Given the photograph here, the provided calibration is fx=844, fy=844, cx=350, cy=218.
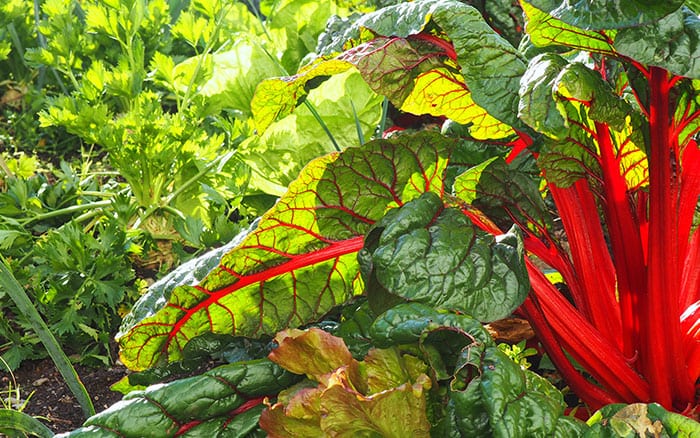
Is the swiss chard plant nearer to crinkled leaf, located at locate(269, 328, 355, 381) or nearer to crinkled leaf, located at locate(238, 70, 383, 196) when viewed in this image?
crinkled leaf, located at locate(269, 328, 355, 381)

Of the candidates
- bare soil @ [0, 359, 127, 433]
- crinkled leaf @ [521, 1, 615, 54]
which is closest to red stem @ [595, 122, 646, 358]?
crinkled leaf @ [521, 1, 615, 54]

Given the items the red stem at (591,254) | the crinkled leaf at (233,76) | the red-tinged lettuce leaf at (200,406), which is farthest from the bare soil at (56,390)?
the red stem at (591,254)

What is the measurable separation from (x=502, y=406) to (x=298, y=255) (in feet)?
1.86

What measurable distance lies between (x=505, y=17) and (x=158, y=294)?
1002 millimetres

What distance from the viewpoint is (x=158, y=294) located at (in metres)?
1.66

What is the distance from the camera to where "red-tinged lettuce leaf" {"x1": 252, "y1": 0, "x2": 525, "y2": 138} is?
1.46 m

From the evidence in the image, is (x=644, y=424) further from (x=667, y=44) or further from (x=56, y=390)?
(x=56, y=390)

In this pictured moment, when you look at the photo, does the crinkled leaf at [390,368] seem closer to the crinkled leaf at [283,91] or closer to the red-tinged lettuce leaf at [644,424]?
the red-tinged lettuce leaf at [644,424]

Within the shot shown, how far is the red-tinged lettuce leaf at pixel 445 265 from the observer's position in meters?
1.37

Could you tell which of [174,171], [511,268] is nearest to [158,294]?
[511,268]

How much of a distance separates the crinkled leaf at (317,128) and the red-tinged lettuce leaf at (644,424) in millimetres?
1296

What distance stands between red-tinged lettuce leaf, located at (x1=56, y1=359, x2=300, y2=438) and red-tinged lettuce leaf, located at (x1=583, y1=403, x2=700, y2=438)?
0.55m

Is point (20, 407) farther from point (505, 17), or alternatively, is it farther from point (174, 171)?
point (505, 17)

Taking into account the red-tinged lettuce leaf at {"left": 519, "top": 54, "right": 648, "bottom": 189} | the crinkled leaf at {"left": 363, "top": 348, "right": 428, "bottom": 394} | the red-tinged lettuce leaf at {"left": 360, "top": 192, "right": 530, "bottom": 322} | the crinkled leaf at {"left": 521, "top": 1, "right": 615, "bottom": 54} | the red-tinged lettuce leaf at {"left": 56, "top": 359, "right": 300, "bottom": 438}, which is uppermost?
the crinkled leaf at {"left": 521, "top": 1, "right": 615, "bottom": 54}
